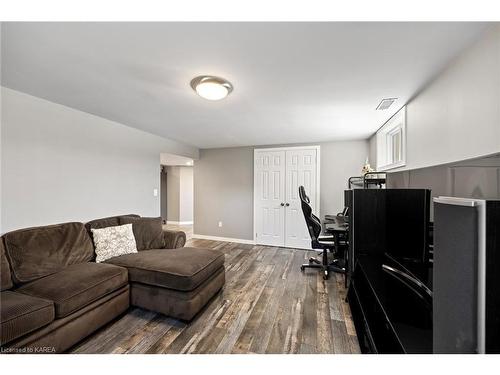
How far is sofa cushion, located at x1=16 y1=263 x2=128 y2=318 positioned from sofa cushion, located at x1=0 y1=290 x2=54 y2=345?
3.0 inches

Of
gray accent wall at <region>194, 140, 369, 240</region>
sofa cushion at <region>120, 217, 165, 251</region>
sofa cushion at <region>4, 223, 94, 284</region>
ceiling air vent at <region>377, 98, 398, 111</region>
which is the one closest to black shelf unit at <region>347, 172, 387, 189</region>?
gray accent wall at <region>194, 140, 369, 240</region>

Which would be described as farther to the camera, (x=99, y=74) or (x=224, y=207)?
(x=224, y=207)

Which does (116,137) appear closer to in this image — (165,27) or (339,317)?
(165,27)

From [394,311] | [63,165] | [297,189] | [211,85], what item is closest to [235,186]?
[297,189]

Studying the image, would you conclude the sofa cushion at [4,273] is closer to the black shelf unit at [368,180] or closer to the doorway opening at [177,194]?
the black shelf unit at [368,180]

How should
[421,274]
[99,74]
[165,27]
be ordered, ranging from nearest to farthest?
[165,27] < [421,274] < [99,74]

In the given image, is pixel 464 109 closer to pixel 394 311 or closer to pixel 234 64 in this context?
pixel 394 311

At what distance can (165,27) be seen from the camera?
→ 1088 mm

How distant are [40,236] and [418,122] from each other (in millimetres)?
3859

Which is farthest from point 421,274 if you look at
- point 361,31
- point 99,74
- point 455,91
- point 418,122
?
point 99,74

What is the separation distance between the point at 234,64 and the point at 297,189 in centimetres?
314

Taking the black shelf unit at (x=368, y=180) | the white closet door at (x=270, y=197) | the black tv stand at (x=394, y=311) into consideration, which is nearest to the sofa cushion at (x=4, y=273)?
the black tv stand at (x=394, y=311)

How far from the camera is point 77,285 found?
5.24 feet
